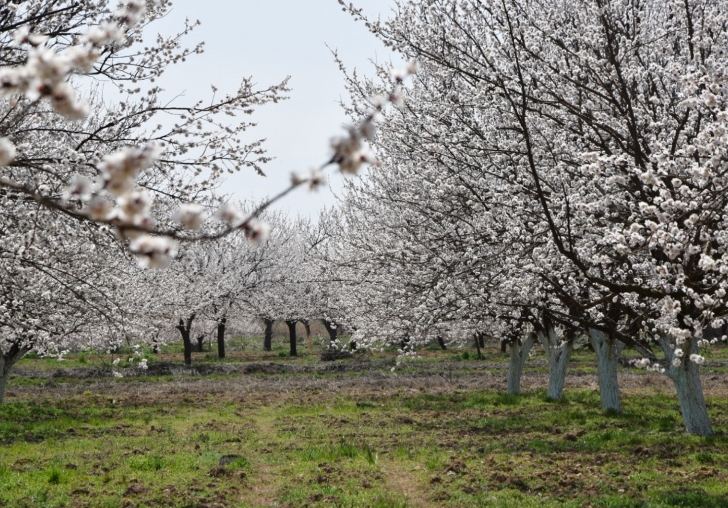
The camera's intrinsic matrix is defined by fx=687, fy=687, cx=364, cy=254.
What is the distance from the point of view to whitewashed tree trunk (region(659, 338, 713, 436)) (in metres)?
11.9

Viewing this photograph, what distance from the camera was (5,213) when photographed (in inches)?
369

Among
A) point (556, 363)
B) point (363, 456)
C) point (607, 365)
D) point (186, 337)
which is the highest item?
point (186, 337)

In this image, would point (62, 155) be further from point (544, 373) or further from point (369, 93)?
point (544, 373)

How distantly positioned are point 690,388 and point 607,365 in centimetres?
487

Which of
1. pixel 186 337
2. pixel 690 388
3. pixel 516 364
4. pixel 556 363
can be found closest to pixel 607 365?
pixel 556 363

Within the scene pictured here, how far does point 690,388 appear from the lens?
12.1m

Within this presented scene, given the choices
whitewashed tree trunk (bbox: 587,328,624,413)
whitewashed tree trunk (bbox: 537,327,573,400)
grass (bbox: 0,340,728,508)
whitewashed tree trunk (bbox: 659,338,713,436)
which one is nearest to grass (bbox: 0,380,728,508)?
grass (bbox: 0,340,728,508)

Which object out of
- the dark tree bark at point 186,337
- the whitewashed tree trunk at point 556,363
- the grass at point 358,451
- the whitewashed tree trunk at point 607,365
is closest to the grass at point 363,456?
the grass at point 358,451

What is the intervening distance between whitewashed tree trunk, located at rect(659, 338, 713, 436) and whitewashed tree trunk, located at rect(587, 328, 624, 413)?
13.5 feet

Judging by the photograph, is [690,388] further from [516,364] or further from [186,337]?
[186,337]

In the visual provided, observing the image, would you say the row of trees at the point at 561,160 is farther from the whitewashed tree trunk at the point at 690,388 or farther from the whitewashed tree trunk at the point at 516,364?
the whitewashed tree trunk at the point at 516,364

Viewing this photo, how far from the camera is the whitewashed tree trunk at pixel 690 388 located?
11.9 meters

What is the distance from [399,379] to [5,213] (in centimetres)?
2019

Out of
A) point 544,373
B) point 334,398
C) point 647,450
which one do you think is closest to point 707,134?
point 647,450
